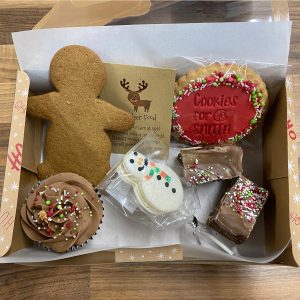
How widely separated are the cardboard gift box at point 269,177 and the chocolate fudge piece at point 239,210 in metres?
0.05

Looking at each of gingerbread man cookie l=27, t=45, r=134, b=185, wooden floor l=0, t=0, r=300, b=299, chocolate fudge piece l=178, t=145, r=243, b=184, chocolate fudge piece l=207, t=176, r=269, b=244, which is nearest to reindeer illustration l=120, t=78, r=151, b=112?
gingerbread man cookie l=27, t=45, r=134, b=185

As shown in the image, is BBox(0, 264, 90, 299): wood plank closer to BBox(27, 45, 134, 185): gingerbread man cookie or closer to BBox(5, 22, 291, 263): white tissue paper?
BBox(5, 22, 291, 263): white tissue paper

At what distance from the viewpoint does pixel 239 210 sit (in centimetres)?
102

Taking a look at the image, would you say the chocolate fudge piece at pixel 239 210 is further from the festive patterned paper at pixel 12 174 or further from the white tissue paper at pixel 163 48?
the festive patterned paper at pixel 12 174

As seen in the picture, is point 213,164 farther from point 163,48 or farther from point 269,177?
point 163,48

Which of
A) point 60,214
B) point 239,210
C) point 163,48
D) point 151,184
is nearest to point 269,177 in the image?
point 239,210

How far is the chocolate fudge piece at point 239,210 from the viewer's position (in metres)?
1.01

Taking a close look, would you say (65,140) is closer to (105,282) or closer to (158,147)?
(158,147)

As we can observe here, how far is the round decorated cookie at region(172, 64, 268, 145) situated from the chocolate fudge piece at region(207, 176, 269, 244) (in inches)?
5.6

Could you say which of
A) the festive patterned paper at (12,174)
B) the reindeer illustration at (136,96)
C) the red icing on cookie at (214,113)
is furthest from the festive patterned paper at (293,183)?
the festive patterned paper at (12,174)

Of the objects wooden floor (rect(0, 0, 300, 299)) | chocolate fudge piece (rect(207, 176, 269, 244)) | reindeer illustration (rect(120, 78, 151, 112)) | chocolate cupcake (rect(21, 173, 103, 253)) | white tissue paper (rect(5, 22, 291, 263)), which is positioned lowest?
wooden floor (rect(0, 0, 300, 299))

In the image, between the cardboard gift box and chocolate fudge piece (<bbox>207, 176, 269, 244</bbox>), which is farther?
chocolate fudge piece (<bbox>207, 176, 269, 244</bbox>)

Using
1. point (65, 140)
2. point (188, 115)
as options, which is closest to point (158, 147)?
point (188, 115)

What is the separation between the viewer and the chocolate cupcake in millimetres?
958
